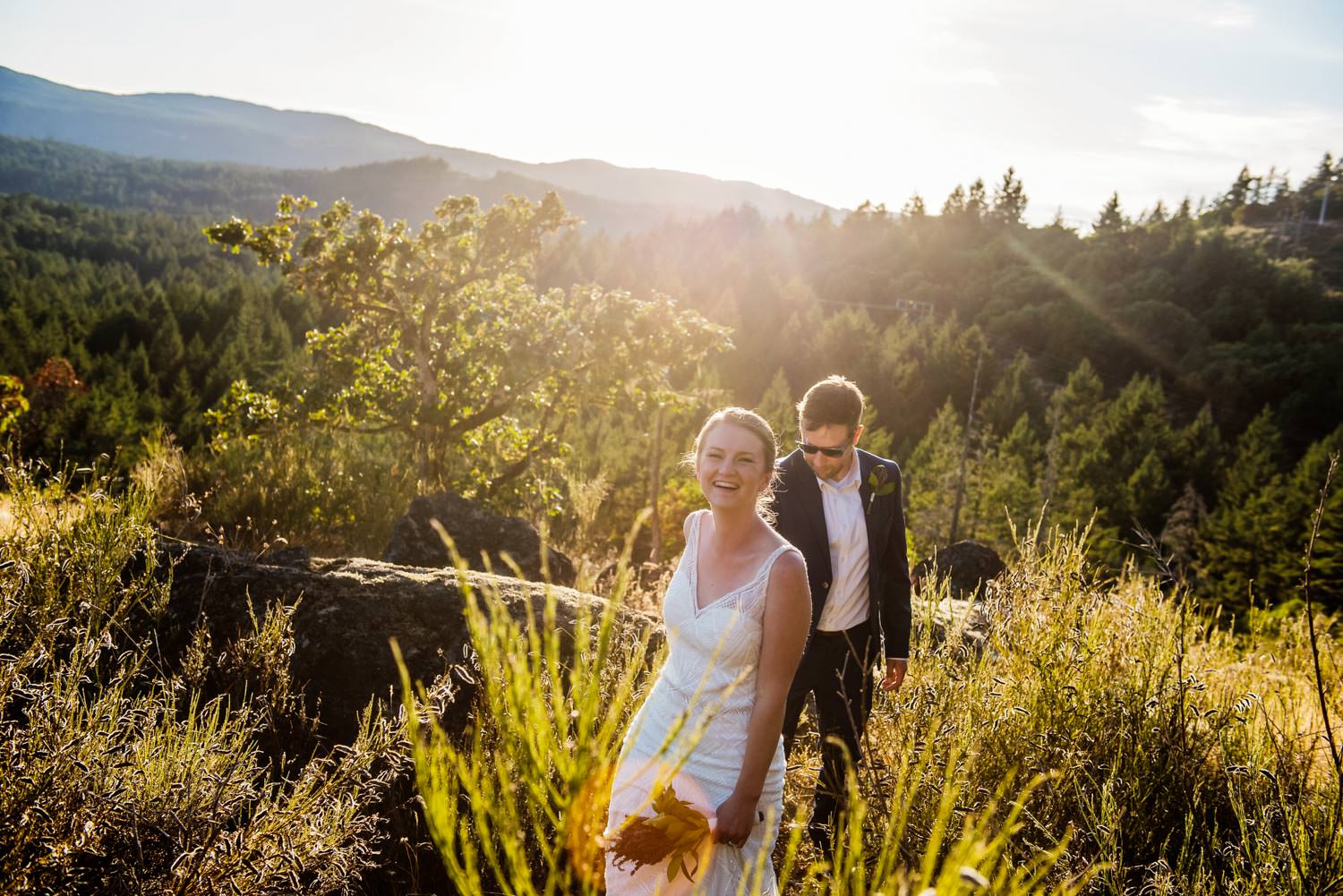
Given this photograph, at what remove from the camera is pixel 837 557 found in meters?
2.79

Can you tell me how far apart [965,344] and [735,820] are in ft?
195

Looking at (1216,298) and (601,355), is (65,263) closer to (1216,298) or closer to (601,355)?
(601,355)

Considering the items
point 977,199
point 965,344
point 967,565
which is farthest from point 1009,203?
point 967,565

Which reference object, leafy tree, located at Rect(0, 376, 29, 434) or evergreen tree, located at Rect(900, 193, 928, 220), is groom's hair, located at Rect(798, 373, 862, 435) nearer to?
leafy tree, located at Rect(0, 376, 29, 434)

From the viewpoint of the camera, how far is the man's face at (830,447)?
279 centimetres

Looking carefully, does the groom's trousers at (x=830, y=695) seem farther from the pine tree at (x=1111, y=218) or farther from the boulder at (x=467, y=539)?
the pine tree at (x=1111, y=218)

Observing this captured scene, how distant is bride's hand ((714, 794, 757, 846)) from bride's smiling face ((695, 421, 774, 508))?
28.9 inches

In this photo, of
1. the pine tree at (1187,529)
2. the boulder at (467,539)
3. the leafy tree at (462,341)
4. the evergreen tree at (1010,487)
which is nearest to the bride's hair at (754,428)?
the boulder at (467,539)

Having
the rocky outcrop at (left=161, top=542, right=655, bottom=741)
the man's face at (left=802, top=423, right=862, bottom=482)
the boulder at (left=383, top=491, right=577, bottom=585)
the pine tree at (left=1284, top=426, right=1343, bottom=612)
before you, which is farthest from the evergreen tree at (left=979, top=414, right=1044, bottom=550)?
the rocky outcrop at (left=161, top=542, right=655, bottom=741)

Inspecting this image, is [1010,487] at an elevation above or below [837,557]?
below

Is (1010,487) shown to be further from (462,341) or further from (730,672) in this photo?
(730,672)

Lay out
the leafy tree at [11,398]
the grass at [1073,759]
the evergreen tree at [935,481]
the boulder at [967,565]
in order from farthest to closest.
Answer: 1. the evergreen tree at [935,481]
2. the leafy tree at [11,398]
3. the boulder at [967,565]
4. the grass at [1073,759]

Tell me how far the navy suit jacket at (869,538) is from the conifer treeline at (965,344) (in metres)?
7.59

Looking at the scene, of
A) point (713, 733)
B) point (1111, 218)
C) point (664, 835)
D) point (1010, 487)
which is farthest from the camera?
point (1111, 218)
